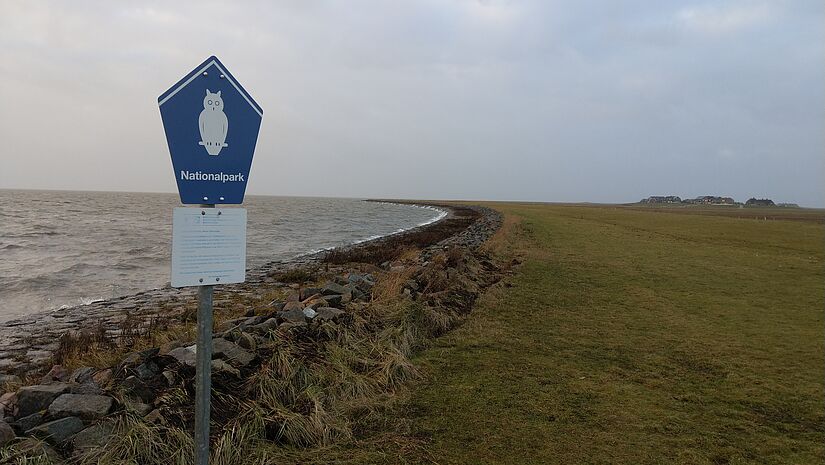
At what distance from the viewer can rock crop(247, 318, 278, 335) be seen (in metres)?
5.97

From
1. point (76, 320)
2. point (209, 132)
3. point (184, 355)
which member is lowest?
point (76, 320)

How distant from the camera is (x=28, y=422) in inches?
141

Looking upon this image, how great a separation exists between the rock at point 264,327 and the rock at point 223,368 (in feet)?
3.78

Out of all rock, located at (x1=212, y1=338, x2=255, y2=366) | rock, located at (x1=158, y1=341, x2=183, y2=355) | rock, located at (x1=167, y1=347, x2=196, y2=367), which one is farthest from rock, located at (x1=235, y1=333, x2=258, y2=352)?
rock, located at (x1=158, y1=341, x2=183, y2=355)

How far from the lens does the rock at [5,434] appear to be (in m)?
3.32

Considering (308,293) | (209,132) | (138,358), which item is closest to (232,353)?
(138,358)

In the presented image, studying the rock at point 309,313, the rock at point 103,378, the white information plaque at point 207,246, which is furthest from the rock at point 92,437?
the rock at point 309,313

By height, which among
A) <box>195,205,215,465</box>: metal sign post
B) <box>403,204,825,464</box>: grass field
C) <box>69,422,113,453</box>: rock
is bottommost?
<box>403,204,825,464</box>: grass field

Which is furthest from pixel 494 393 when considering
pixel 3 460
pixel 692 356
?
pixel 3 460

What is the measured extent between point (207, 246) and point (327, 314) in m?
4.23

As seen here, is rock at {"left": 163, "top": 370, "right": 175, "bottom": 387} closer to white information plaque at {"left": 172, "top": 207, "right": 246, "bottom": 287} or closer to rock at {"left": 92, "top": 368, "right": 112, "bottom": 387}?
rock at {"left": 92, "top": 368, "right": 112, "bottom": 387}

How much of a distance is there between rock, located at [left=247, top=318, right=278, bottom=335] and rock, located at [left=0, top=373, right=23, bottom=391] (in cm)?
245

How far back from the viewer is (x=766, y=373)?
6.12 meters

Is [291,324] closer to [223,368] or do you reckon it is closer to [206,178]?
[223,368]
